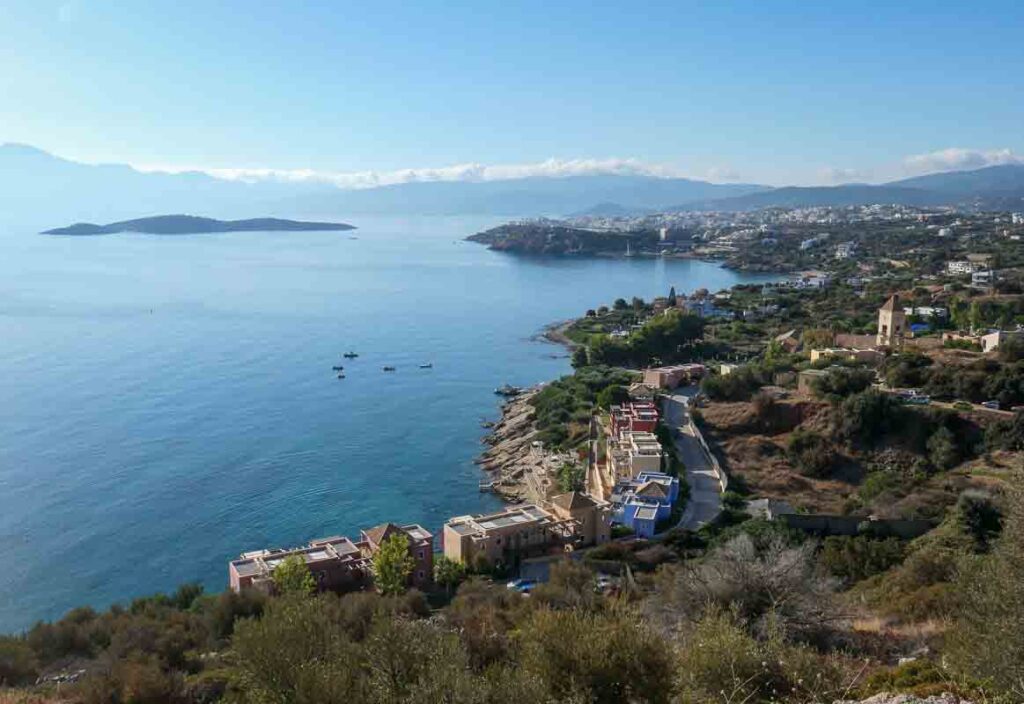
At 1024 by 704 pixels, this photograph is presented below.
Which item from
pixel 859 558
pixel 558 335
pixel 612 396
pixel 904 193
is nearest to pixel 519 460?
pixel 612 396

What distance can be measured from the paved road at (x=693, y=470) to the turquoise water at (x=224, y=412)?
173 inches

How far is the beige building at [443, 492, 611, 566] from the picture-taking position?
12.9 m

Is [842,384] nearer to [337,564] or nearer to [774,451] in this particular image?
[774,451]

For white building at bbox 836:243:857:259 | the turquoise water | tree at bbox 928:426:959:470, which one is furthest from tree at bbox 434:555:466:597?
white building at bbox 836:243:857:259

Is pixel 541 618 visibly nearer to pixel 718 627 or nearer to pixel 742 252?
pixel 718 627

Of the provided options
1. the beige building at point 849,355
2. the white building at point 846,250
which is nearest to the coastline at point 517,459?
the beige building at point 849,355

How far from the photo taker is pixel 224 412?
24047mm

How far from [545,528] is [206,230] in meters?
110

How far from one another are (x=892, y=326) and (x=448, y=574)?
1468 centimetres

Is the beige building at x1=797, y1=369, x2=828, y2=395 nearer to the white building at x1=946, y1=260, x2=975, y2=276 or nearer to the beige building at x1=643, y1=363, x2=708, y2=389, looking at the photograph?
the beige building at x1=643, y1=363, x2=708, y2=389

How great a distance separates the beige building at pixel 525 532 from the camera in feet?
42.3

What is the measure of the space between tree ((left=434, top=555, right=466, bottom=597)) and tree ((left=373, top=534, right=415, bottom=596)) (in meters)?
0.51

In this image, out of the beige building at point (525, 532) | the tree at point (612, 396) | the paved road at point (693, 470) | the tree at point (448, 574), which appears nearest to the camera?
the tree at point (448, 574)

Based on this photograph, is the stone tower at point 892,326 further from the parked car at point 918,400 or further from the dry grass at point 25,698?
the dry grass at point 25,698
